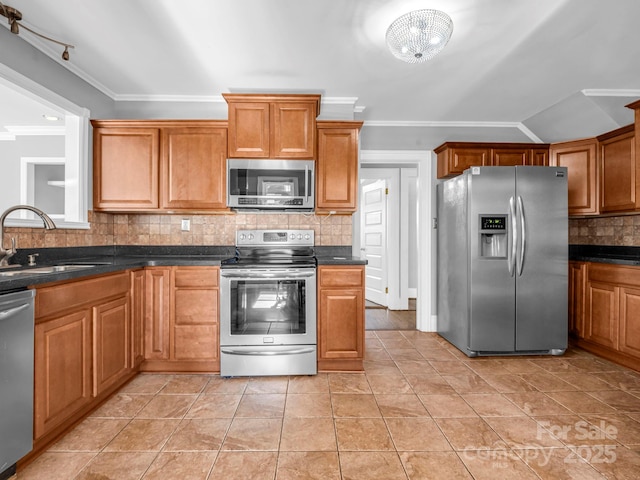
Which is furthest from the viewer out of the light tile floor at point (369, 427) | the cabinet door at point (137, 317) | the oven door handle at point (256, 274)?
the oven door handle at point (256, 274)

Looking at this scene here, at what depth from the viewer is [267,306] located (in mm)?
2576

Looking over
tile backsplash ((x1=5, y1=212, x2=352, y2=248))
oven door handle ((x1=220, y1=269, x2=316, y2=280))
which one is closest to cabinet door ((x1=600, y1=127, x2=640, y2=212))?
tile backsplash ((x1=5, y1=212, x2=352, y2=248))

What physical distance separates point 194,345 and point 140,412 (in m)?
0.61

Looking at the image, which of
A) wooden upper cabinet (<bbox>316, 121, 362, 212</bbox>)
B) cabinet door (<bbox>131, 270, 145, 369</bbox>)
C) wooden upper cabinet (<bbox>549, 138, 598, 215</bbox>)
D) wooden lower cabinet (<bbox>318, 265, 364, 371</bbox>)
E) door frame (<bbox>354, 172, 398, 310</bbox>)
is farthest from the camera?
door frame (<bbox>354, 172, 398, 310</bbox>)

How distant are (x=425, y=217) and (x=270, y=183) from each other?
1.90 m

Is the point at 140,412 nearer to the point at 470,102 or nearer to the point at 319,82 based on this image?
the point at 319,82

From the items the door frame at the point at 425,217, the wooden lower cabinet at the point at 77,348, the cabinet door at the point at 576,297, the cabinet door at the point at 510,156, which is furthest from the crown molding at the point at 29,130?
the cabinet door at the point at 576,297

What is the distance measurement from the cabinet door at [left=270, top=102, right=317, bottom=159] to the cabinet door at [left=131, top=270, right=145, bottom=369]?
4.75 ft

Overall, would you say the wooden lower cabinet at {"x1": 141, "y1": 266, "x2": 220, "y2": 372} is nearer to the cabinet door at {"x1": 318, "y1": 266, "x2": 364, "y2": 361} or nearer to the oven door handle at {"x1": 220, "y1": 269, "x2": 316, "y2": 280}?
the oven door handle at {"x1": 220, "y1": 269, "x2": 316, "y2": 280}

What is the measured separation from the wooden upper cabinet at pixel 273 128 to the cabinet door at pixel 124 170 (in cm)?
72

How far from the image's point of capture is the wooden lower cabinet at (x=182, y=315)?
8.38ft

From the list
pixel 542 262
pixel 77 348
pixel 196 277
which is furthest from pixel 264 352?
pixel 542 262

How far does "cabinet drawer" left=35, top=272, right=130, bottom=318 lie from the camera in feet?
5.27

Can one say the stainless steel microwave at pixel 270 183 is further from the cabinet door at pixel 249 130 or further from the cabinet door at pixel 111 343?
the cabinet door at pixel 111 343
